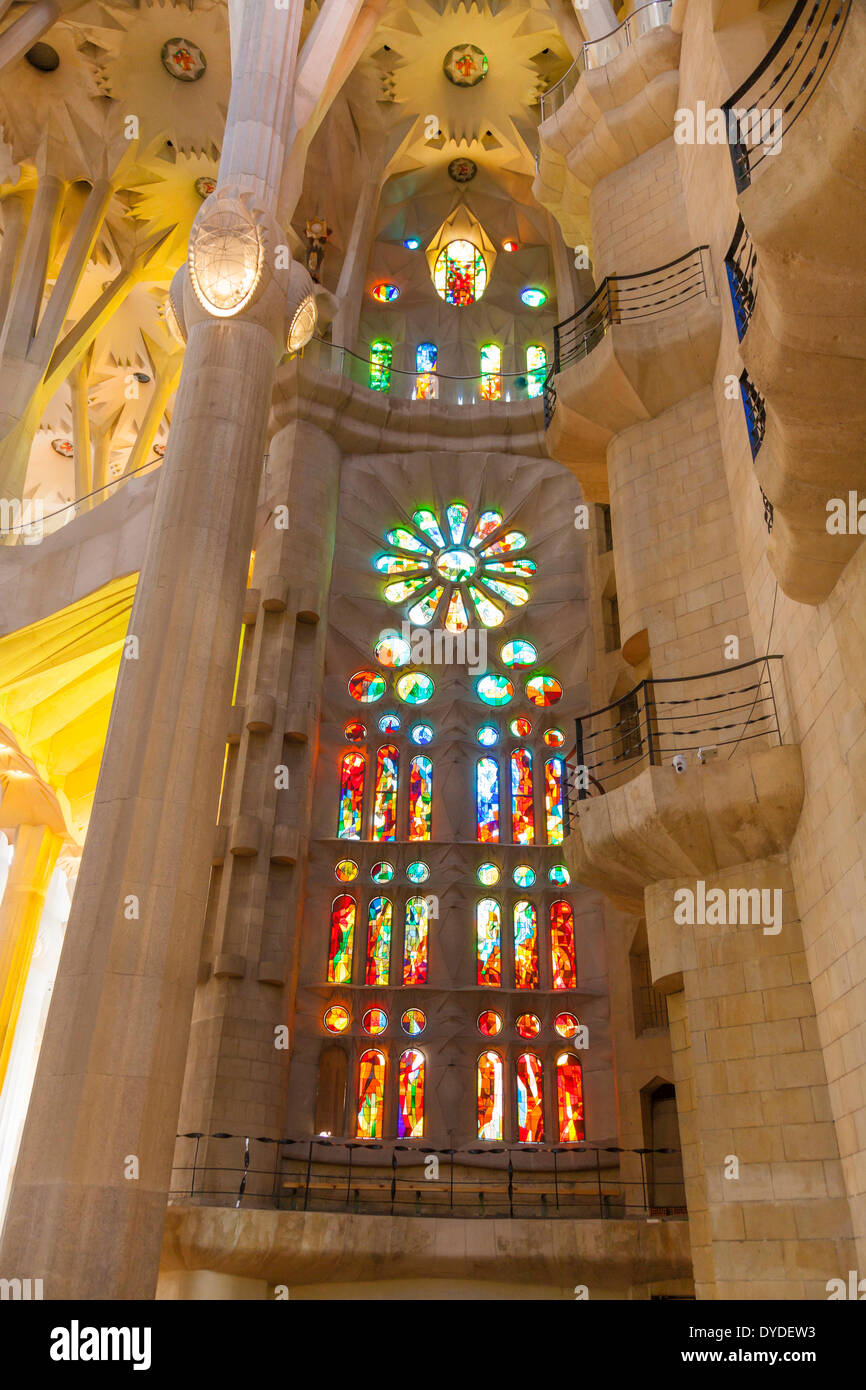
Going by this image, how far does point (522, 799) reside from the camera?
19422mm

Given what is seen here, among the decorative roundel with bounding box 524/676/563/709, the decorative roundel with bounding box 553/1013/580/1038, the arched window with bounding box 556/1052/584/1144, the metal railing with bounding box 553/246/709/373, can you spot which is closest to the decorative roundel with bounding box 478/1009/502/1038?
the decorative roundel with bounding box 553/1013/580/1038

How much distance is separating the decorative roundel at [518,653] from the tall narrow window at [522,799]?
78.0 inches

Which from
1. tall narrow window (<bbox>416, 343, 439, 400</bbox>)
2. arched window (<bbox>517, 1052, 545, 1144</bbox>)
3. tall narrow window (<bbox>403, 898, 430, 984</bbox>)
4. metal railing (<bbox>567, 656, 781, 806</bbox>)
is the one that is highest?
tall narrow window (<bbox>416, 343, 439, 400</bbox>)

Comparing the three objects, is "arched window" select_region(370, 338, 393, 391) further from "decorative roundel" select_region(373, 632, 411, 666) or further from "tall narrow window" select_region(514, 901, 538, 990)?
"tall narrow window" select_region(514, 901, 538, 990)

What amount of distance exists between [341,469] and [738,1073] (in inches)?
624

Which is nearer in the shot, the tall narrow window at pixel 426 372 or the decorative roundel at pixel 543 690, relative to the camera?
the decorative roundel at pixel 543 690

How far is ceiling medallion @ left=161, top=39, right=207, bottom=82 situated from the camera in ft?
71.7

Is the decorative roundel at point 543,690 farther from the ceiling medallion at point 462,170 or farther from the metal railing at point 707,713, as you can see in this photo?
the ceiling medallion at point 462,170

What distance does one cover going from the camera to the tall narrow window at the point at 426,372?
23.4m

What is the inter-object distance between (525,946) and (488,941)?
0.63 m

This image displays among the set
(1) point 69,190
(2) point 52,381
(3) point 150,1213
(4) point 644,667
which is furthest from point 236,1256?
(1) point 69,190

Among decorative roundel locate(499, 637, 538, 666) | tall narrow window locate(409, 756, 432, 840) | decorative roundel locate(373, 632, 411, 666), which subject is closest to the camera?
tall narrow window locate(409, 756, 432, 840)

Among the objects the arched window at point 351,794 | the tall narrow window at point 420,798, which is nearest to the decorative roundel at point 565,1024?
the tall narrow window at point 420,798

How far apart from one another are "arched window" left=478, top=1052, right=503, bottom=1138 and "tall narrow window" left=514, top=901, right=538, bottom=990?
4.18 ft
